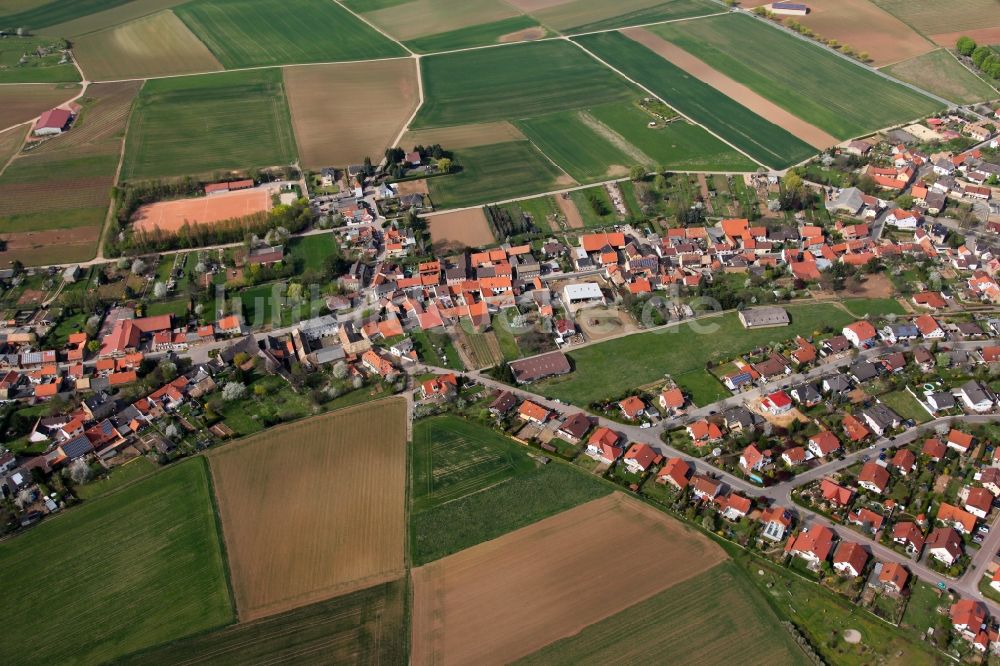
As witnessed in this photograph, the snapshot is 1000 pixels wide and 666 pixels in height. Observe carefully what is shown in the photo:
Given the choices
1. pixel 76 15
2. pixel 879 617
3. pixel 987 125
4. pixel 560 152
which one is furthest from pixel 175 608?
pixel 76 15

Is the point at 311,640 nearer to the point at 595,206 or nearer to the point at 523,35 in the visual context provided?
the point at 595,206

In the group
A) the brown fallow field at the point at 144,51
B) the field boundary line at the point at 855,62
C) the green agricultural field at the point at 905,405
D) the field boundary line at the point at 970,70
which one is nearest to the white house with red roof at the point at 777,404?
the green agricultural field at the point at 905,405

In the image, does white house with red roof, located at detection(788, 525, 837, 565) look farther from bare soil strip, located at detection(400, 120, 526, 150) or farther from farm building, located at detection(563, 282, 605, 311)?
bare soil strip, located at detection(400, 120, 526, 150)

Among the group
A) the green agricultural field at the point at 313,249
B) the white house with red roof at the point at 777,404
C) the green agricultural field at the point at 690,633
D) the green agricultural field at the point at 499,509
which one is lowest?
the green agricultural field at the point at 690,633

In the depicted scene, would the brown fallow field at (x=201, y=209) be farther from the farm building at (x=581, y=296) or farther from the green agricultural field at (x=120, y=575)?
the green agricultural field at (x=120, y=575)

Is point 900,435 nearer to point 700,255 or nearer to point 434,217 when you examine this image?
point 700,255
